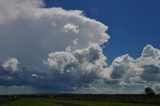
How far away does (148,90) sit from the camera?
172250 millimetres
